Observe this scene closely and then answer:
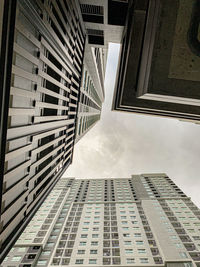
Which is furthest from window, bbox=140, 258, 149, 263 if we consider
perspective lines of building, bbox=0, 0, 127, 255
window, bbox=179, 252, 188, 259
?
perspective lines of building, bbox=0, 0, 127, 255

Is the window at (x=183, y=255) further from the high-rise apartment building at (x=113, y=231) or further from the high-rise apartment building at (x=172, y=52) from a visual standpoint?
the high-rise apartment building at (x=172, y=52)

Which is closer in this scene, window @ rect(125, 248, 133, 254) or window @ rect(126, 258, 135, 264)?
window @ rect(126, 258, 135, 264)

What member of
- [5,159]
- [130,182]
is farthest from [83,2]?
[130,182]

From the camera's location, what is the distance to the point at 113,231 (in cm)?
3534

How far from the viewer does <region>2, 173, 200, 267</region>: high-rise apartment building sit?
27641mm

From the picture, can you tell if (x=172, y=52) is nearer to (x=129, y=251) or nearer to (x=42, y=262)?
(x=129, y=251)

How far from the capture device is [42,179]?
56.2 ft

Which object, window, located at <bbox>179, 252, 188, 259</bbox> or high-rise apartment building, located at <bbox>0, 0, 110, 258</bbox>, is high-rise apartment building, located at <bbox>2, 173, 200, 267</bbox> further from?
high-rise apartment building, located at <bbox>0, 0, 110, 258</bbox>

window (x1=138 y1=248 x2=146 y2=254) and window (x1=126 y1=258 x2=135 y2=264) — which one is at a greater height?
window (x1=138 y1=248 x2=146 y2=254)

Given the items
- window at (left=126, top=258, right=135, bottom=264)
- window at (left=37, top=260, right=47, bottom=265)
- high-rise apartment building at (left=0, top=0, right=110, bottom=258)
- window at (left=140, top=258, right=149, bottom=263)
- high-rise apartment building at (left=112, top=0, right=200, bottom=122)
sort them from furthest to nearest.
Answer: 1. window at (left=37, top=260, right=47, bottom=265)
2. window at (left=140, top=258, right=149, bottom=263)
3. window at (left=126, top=258, right=135, bottom=264)
4. high-rise apartment building at (left=0, top=0, right=110, bottom=258)
5. high-rise apartment building at (left=112, top=0, right=200, bottom=122)

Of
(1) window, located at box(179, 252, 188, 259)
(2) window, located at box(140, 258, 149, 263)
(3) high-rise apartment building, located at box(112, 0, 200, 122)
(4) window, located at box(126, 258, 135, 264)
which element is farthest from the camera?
(1) window, located at box(179, 252, 188, 259)

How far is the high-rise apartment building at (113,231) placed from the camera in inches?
1088

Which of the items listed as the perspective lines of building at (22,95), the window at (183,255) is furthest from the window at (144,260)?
the perspective lines of building at (22,95)

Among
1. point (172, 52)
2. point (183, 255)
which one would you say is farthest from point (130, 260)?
point (172, 52)
